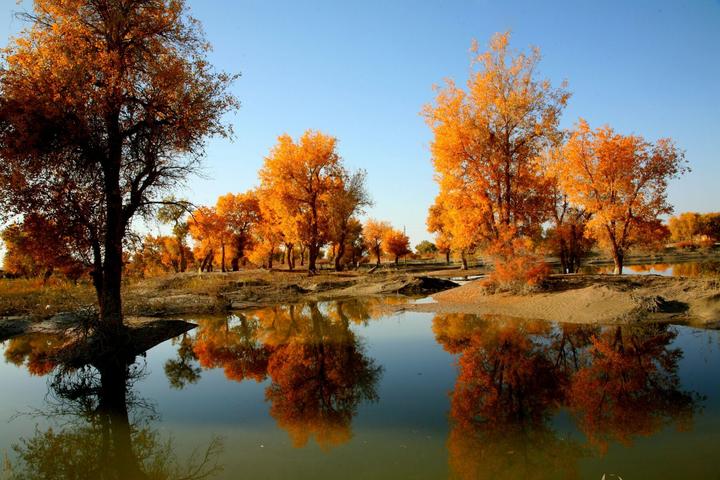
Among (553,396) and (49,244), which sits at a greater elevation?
(49,244)

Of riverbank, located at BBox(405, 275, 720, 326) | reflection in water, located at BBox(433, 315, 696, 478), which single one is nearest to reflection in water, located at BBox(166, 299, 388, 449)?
reflection in water, located at BBox(433, 315, 696, 478)

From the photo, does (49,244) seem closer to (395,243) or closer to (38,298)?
(38,298)

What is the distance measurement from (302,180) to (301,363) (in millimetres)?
29166

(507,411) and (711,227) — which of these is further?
(711,227)

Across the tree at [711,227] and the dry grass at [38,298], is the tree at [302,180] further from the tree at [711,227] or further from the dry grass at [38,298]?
the tree at [711,227]

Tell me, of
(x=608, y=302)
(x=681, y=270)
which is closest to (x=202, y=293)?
(x=608, y=302)

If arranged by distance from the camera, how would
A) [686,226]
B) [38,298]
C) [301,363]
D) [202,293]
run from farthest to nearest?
[686,226] < [202,293] < [38,298] < [301,363]

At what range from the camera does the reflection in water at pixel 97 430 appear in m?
5.78

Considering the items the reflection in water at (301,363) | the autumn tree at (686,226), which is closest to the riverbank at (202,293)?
the reflection in water at (301,363)

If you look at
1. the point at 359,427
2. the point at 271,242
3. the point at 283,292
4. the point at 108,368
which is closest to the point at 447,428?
the point at 359,427

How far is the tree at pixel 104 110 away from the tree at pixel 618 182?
71.3 feet

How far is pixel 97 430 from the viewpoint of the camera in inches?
284

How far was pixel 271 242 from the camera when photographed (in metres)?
59.8

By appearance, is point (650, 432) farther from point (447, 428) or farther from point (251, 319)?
point (251, 319)
